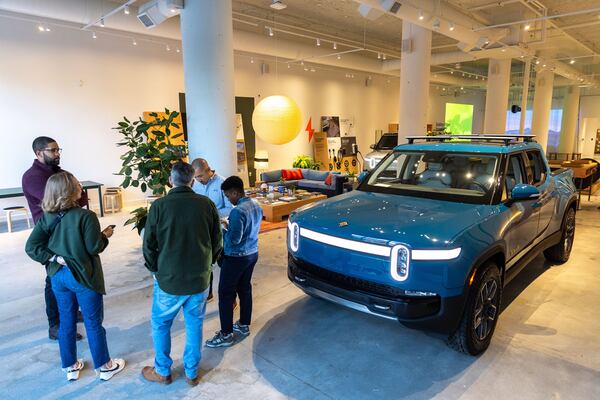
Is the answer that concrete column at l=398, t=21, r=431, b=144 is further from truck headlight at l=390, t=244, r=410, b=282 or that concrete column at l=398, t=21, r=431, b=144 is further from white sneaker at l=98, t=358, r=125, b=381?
white sneaker at l=98, t=358, r=125, b=381

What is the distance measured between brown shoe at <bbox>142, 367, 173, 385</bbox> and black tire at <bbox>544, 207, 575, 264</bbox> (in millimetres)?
4242

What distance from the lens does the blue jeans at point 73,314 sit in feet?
7.90

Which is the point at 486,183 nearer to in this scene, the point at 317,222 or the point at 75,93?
the point at 317,222

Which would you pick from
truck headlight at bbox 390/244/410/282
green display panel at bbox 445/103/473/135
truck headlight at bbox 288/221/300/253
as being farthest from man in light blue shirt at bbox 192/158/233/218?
green display panel at bbox 445/103/473/135

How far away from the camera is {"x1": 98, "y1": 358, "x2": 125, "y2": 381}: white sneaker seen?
8.45 ft

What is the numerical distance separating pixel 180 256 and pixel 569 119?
21848mm

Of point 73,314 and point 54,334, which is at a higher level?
point 73,314

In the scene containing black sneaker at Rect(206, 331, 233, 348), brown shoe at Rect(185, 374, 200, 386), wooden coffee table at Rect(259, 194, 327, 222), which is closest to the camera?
brown shoe at Rect(185, 374, 200, 386)

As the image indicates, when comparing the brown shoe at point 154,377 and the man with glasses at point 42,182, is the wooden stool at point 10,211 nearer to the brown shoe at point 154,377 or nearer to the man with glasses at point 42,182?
the man with glasses at point 42,182

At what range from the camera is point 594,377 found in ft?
8.52

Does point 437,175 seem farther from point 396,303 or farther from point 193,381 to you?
point 193,381

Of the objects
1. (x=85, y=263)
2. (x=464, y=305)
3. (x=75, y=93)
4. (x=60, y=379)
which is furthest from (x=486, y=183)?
(x=75, y=93)

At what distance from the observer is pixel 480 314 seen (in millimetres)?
2783

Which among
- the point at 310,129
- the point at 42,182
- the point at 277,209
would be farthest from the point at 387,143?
the point at 42,182
